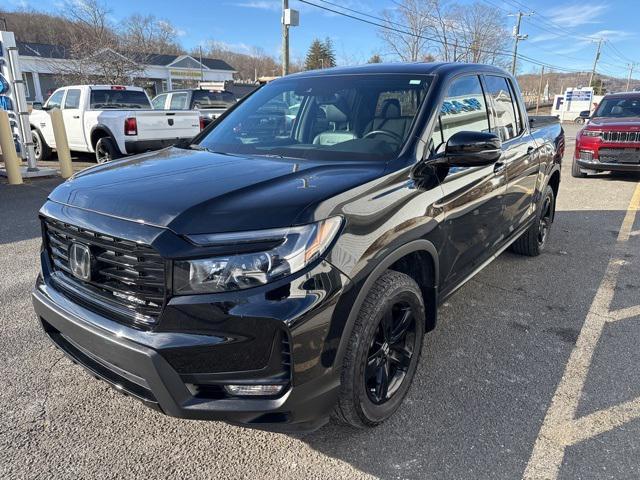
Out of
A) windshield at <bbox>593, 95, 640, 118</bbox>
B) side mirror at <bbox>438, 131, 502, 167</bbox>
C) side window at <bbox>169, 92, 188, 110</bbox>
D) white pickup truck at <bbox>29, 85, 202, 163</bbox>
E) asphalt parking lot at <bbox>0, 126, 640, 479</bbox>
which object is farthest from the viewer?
side window at <bbox>169, 92, 188, 110</bbox>

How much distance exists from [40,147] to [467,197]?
41.4 ft

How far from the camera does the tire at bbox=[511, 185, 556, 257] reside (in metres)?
5.02

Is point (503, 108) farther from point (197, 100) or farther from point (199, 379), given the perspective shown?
point (197, 100)

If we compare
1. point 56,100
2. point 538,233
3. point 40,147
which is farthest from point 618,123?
point 40,147

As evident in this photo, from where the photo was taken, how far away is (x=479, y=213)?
326cm

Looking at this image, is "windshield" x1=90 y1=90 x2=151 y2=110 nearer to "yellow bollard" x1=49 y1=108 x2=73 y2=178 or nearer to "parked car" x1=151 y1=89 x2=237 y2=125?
"yellow bollard" x1=49 y1=108 x2=73 y2=178

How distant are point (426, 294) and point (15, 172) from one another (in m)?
9.20

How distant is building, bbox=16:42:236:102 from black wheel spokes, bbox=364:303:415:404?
3912cm

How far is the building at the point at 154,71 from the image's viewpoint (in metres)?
40.7

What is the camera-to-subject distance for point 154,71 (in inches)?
1927

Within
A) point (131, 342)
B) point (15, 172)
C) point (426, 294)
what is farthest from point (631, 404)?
point (15, 172)

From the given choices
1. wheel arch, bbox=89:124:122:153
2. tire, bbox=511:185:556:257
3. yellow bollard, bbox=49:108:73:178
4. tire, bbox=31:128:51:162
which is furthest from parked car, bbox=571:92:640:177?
tire, bbox=31:128:51:162

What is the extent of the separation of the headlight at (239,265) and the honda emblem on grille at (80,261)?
1.71 feet

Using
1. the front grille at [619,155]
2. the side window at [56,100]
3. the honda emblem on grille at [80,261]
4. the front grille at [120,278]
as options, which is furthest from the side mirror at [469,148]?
the side window at [56,100]
